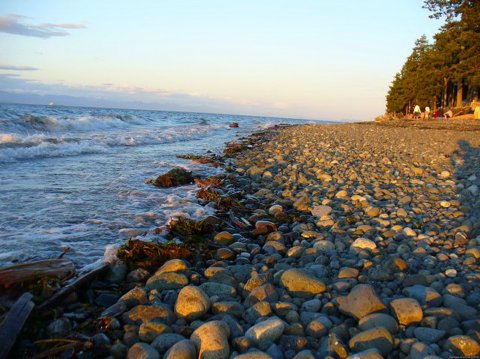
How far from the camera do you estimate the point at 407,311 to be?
7.59ft

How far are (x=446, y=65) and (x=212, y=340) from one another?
132ft

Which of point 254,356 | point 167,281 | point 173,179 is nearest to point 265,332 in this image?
point 254,356

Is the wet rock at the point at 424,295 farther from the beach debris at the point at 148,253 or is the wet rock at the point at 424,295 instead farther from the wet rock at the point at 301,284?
the beach debris at the point at 148,253

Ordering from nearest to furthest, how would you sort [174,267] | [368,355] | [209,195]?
[368,355], [174,267], [209,195]

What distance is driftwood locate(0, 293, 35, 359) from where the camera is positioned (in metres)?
2.01

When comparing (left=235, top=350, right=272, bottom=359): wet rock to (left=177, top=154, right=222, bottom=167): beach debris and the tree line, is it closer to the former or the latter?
(left=177, top=154, right=222, bottom=167): beach debris

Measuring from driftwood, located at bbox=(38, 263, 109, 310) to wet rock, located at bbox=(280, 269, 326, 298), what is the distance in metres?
1.48

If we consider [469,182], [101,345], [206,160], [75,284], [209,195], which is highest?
[469,182]

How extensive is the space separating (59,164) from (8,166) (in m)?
1.04

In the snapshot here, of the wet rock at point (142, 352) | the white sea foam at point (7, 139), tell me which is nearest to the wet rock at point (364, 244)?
the wet rock at point (142, 352)

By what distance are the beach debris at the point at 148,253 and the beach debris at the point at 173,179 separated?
3.36 metres

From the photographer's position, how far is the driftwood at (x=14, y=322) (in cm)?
201

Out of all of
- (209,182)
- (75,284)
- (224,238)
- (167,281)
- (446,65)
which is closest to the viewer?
(75,284)

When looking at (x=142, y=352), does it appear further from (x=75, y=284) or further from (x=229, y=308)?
(x=75, y=284)
